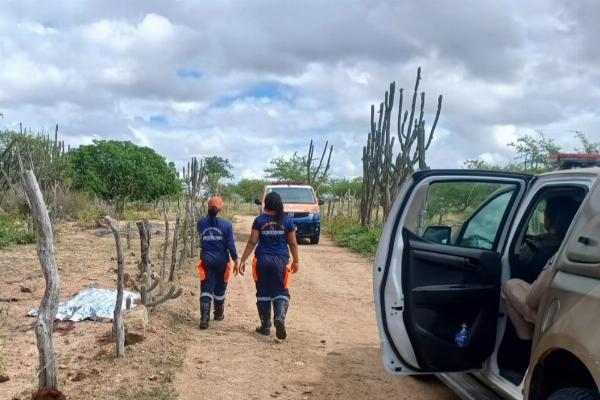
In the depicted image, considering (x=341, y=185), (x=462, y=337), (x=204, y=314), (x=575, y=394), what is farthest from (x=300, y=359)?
(x=341, y=185)

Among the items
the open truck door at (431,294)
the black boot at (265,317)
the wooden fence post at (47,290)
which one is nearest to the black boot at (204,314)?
the black boot at (265,317)

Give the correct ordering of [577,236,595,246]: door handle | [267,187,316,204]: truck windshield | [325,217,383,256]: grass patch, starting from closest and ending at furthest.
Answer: [577,236,595,246]: door handle < [325,217,383,256]: grass patch < [267,187,316,204]: truck windshield

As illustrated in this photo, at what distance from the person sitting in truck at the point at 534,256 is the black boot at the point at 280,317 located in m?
3.25

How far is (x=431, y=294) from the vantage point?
425cm

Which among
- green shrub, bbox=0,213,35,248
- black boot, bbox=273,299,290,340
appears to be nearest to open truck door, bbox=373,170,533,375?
black boot, bbox=273,299,290,340

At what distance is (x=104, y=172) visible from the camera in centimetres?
3109

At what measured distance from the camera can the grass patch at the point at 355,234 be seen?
17141 millimetres

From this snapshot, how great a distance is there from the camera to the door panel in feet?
13.9

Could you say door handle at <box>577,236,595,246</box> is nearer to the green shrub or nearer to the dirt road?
the dirt road

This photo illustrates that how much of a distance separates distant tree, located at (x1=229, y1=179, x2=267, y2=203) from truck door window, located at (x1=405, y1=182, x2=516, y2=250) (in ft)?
183

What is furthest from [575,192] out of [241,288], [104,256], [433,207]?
[104,256]

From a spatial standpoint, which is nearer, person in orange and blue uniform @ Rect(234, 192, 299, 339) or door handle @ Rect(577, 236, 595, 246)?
door handle @ Rect(577, 236, 595, 246)

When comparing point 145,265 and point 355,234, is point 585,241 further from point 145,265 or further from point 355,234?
point 355,234

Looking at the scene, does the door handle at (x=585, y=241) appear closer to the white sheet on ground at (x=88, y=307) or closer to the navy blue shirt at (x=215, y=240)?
the navy blue shirt at (x=215, y=240)
